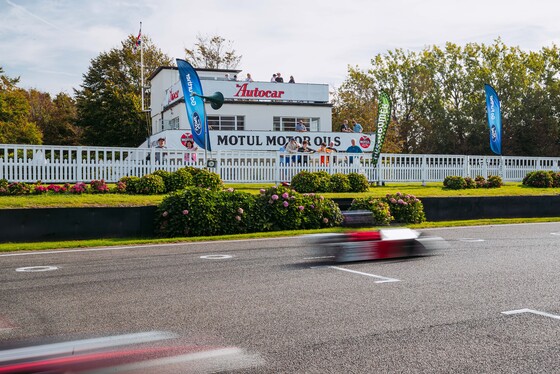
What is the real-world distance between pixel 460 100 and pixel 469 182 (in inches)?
1627

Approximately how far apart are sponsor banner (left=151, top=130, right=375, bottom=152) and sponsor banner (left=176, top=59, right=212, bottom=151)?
8.41 metres

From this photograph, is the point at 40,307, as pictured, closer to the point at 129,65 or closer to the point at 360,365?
the point at 360,365

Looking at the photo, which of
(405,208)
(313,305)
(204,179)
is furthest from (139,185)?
(313,305)

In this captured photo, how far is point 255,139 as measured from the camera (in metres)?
33.2

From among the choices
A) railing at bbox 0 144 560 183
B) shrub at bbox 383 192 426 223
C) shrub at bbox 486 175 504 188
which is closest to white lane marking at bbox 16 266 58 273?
railing at bbox 0 144 560 183

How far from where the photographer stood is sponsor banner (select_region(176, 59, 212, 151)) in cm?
2284

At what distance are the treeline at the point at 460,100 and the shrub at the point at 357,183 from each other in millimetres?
37827

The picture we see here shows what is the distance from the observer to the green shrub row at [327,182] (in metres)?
22.0

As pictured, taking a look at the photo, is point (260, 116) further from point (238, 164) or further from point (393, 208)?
point (393, 208)

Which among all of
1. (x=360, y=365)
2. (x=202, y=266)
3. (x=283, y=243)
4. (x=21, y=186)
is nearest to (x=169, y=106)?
(x=21, y=186)

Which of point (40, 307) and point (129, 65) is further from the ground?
point (129, 65)

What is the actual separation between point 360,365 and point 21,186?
14.1 metres

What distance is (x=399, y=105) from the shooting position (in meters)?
69.1

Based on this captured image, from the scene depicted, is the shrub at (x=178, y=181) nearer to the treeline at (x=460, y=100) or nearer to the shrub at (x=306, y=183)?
the shrub at (x=306, y=183)
